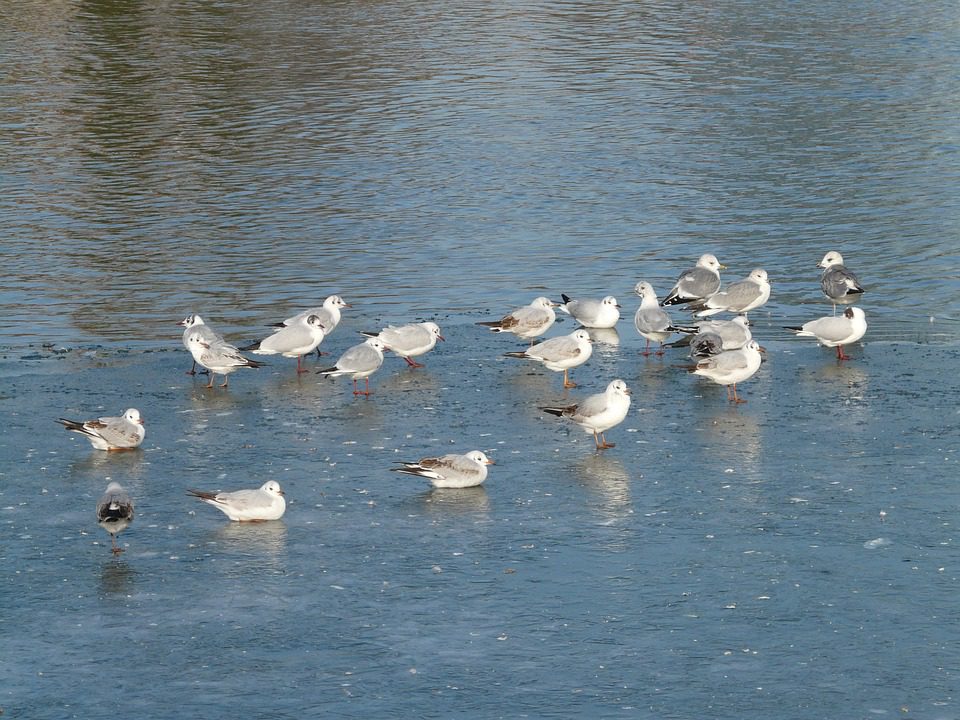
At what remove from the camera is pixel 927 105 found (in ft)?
99.0

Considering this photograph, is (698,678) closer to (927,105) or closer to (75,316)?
(75,316)

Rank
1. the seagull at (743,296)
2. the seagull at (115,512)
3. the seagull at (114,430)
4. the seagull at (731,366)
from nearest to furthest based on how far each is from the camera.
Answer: the seagull at (115,512) → the seagull at (114,430) → the seagull at (731,366) → the seagull at (743,296)

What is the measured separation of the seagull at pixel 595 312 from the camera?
659 inches

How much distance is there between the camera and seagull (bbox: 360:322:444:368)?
50.7 feet

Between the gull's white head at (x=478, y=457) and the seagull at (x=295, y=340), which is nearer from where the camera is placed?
the gull's white head at (x=478, y=457)

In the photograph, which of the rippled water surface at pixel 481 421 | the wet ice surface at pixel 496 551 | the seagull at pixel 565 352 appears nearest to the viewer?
the wet ice surface at pixel 496 551

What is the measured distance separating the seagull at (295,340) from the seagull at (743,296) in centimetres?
444

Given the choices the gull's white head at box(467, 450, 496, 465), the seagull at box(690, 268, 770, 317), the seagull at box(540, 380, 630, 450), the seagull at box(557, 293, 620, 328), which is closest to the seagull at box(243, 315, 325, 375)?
the seagull at box(557, 293, 620, 328)

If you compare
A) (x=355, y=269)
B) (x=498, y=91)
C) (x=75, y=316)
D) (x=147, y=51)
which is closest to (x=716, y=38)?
(x=498, y=91)

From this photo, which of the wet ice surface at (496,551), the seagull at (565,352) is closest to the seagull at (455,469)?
the wet ice surface at (496,551)

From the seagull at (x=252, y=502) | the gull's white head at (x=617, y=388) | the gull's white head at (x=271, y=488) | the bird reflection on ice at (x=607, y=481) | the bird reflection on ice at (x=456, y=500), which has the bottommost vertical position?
the bird reflection on ice at (x=456, y=500)

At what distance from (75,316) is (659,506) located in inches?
351

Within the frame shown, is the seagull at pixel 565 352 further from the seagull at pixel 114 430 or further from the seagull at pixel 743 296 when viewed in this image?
the seagull at pixel 114 430

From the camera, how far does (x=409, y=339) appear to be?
15.5 meters
